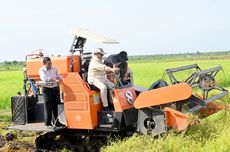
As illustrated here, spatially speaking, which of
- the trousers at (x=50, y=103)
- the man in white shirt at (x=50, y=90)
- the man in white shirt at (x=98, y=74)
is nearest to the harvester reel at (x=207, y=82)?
the man in white shirt at (x=98, y=74)

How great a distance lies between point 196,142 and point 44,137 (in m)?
3.70

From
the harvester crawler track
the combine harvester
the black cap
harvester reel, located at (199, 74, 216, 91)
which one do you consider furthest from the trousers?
harvester reel, located at (199, 74, 216, 91)

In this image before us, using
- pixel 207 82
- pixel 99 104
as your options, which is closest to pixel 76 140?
pixel 99 104

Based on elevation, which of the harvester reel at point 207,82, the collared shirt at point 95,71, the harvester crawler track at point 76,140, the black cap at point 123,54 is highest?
the black cap at point 123,54

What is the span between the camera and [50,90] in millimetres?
8227

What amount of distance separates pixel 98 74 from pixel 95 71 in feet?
0.28

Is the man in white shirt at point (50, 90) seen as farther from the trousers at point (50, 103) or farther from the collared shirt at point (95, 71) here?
the collared shirt at point (95, 71)

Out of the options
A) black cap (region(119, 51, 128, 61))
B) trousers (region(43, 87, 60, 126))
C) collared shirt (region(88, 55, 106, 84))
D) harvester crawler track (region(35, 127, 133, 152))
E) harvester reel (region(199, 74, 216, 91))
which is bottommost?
harvester crawler track (region(35, 127, 133, 152))

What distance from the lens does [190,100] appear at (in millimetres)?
7398

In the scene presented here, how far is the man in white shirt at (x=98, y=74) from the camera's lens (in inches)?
307

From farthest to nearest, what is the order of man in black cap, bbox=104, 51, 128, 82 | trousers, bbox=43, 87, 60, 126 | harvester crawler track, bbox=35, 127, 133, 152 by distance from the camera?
man in black cap, bbox=104, 51, 128, 82
trousers, bbox=43, 87, 60, 126
harvester crawler track, bbox=35, 127, 133, 152

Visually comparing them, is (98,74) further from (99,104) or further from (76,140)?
(76,140)

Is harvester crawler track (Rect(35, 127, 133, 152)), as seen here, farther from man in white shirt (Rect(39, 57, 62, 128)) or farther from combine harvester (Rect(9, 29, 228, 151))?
man in white shirt (Rect(39, 57, 62, 128))

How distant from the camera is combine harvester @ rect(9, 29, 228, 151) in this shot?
7234 mm
